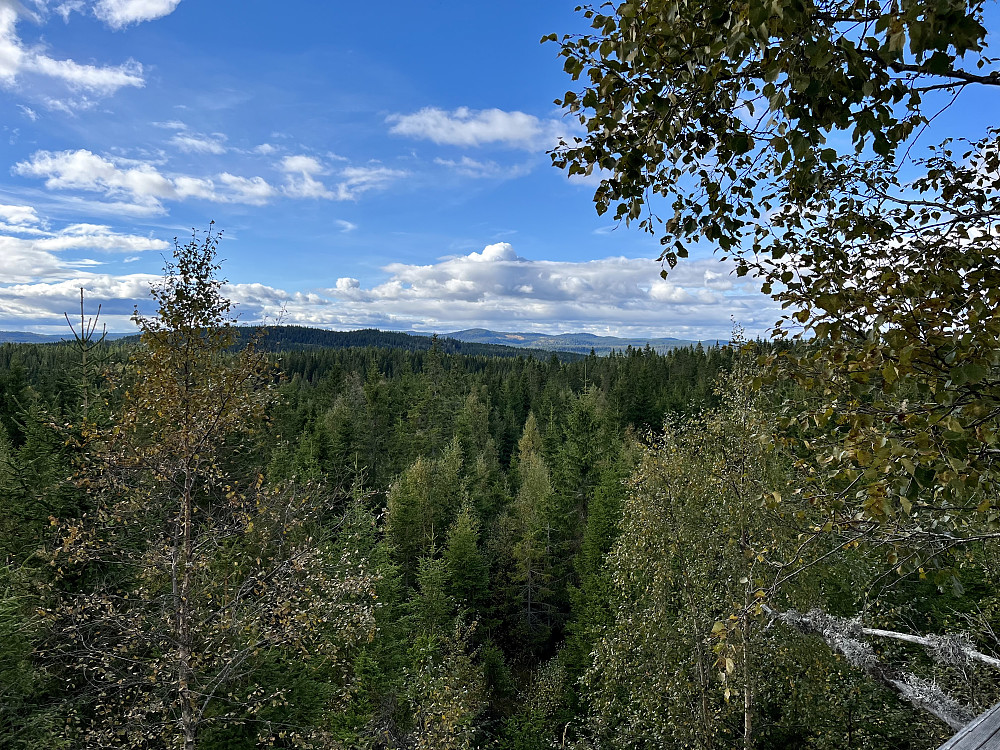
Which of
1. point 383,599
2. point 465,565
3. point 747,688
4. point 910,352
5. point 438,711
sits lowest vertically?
point 465,565

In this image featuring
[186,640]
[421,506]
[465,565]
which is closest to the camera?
[186,640]

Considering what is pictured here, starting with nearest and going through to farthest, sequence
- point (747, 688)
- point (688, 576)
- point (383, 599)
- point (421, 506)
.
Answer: point (747, 688)
point (688, 576)
point (383, 599)
point (421, 506)

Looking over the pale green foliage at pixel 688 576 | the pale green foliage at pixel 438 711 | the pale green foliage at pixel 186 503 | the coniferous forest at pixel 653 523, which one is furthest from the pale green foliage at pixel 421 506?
the pale green foliage at pixel 186 503

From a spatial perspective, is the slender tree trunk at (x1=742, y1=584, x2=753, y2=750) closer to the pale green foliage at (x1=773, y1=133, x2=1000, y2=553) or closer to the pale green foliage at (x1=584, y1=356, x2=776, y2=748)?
the pale green foliage at (x1=584, y1=356, x2=776, y2=748)

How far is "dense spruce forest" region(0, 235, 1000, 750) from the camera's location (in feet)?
23.8

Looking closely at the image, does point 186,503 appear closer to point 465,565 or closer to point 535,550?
point 465,565

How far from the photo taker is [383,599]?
1900 cm

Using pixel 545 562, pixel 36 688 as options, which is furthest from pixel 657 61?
pixel 545 562

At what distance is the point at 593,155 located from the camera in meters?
2.71

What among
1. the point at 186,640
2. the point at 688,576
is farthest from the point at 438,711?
the point at 186,640

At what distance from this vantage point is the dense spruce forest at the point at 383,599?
7242mm

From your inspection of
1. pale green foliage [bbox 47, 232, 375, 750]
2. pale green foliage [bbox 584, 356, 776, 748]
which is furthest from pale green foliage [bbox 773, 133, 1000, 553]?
pale green foliage [bbox 584, 356, 776, 748]

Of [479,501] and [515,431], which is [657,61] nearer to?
[479,501]

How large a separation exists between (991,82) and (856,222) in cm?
75
